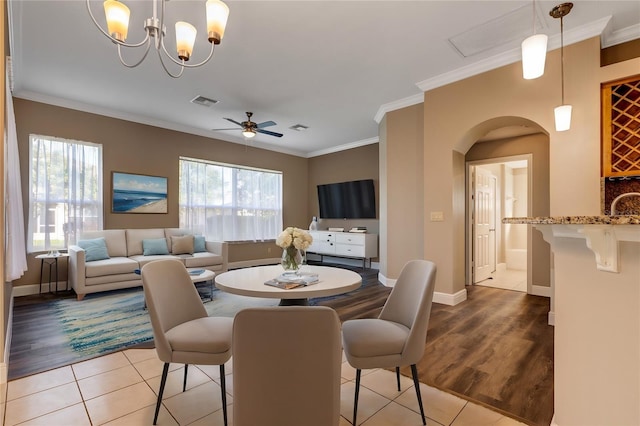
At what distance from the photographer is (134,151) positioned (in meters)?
5.04

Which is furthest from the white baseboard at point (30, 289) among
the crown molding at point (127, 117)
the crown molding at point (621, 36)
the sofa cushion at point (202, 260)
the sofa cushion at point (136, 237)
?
the crown molding at point (621, 36)

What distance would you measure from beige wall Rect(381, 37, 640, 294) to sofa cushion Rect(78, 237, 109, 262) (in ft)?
13.9

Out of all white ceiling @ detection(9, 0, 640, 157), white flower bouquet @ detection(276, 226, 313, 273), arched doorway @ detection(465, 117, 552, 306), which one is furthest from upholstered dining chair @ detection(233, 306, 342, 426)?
arched doorway @ detection(465, 117, 552, 306)

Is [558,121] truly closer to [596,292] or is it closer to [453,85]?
[453,85]

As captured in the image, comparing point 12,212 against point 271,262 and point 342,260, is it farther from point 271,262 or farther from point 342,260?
point 342,260

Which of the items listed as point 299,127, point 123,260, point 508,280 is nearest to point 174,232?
point 123,260

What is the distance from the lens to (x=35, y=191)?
4137mm

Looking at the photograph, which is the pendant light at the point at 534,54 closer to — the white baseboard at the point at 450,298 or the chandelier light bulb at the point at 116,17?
the chandelier light bulb at the point at 116,17

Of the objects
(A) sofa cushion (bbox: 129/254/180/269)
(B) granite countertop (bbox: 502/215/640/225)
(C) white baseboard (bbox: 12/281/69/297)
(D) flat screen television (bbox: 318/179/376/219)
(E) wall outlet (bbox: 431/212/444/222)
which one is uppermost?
(D) flat screen television (bbox: 318/179/376/219)

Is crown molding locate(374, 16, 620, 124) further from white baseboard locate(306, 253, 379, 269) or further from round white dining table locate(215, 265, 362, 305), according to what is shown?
white baseboard locate(306, 253, 379, 269)

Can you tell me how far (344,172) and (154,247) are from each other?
4.20m

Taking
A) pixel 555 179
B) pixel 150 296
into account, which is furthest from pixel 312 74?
pixel 150 296

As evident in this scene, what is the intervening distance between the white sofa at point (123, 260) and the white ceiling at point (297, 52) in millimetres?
2002

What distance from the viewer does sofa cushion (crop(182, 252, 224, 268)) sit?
15.5 ft
